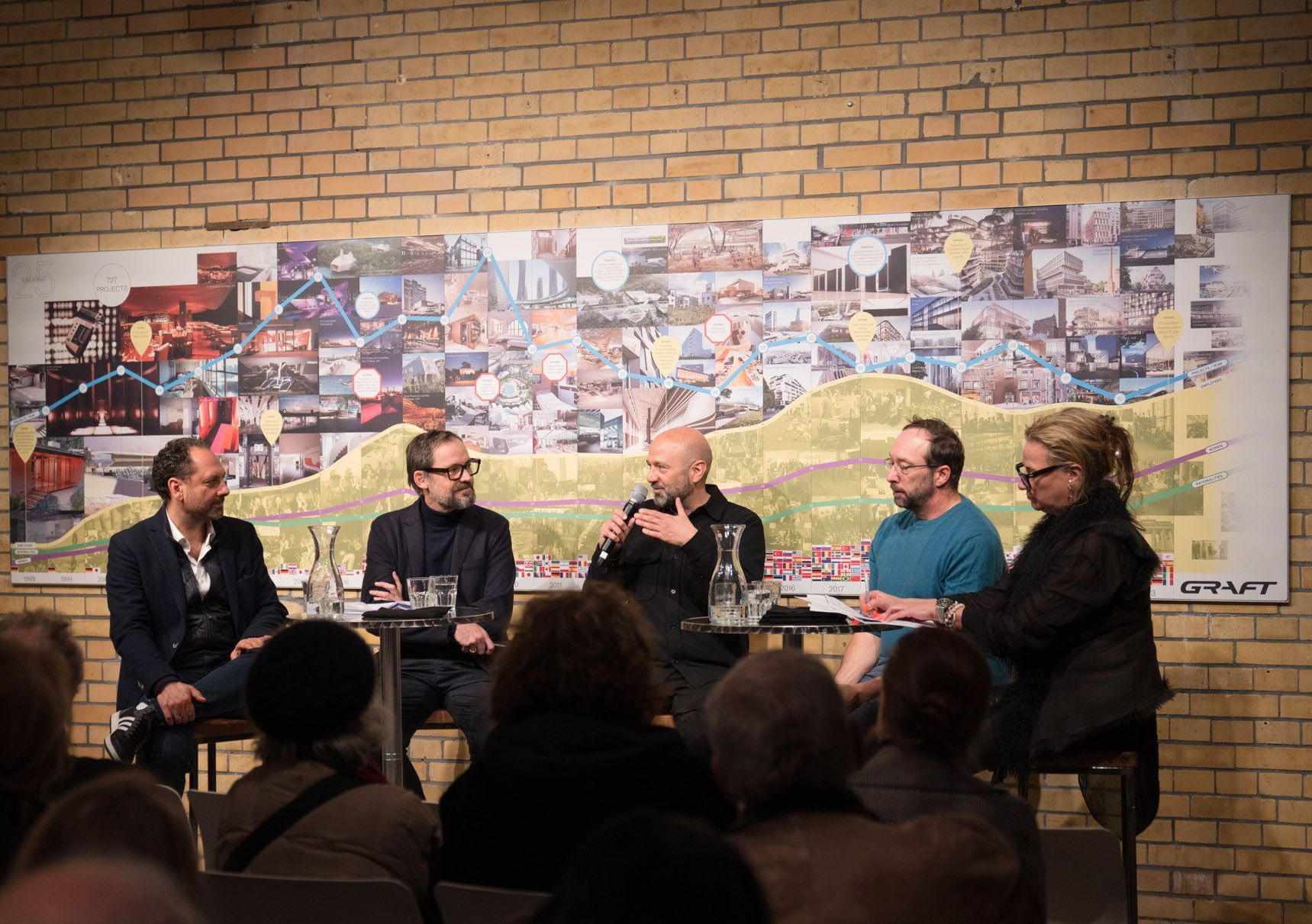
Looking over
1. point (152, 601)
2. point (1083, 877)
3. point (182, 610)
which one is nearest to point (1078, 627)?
point (1083, 877)

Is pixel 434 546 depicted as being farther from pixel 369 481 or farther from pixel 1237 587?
pixel 1237 587

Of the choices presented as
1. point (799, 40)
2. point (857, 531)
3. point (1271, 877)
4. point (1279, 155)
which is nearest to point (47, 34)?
point (799, 40)

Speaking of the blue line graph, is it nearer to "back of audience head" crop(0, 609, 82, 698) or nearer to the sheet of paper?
the sheet of paper

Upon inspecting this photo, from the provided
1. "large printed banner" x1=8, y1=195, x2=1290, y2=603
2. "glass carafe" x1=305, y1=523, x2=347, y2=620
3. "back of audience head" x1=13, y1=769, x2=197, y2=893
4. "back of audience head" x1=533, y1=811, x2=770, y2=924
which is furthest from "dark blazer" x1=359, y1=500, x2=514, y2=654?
"back of audience head" x1=533, y1=811, x2=770, y2=924

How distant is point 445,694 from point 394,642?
740mm

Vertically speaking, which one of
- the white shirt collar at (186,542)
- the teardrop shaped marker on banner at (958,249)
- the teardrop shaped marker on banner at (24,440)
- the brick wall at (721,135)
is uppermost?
the brick wall at (721,135)

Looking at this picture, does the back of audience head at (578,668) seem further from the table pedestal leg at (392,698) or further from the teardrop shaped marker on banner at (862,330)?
the teardrop shaped marker on banner at (862,330)

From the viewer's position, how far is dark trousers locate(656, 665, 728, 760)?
4043mm

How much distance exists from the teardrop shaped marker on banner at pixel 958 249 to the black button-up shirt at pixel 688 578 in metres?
1.15

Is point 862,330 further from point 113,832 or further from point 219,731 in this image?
point 113,832

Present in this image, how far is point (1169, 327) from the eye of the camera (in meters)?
4.31

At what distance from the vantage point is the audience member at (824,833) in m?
1.50

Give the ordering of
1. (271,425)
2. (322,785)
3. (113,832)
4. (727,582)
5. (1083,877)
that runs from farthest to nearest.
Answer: (271,425) < (727,582) < (1083,877) < (322,785) < (113,832)

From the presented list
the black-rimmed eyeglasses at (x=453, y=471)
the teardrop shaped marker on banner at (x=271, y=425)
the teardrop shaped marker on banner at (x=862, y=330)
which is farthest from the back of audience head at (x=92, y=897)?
the teardrop shaped marker on banner at (x=271, y=425)
